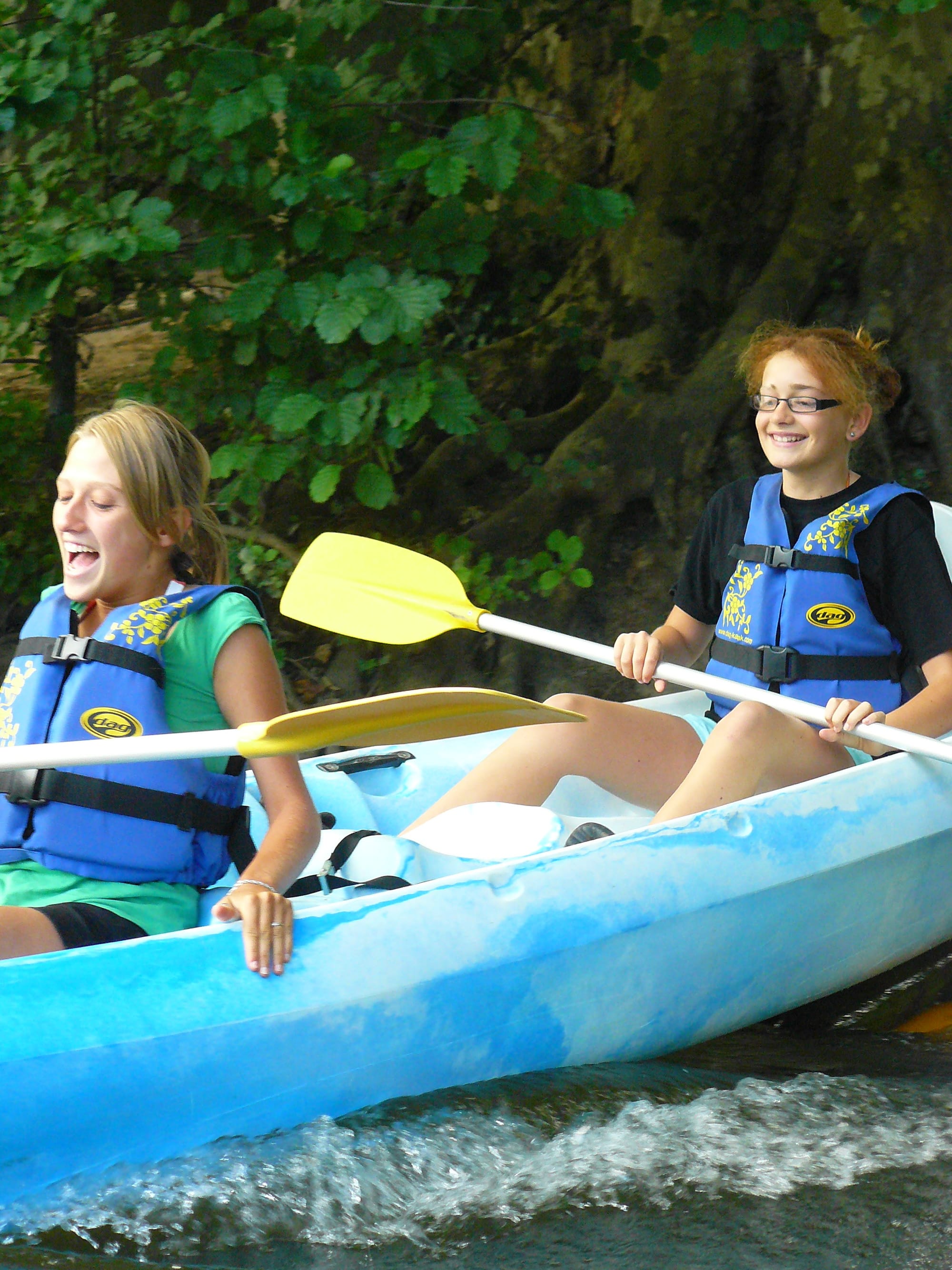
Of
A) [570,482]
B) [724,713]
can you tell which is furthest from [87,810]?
[570,482]

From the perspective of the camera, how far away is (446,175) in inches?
115

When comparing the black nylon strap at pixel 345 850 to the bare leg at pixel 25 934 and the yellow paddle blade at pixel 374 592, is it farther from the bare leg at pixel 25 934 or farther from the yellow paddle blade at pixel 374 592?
the yellow paddle blade at pixel 374 592

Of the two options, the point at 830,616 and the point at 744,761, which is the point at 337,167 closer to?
the point at 830,616

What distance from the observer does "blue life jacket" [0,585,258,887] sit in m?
1.71

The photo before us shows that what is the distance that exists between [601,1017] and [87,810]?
31.7 inches

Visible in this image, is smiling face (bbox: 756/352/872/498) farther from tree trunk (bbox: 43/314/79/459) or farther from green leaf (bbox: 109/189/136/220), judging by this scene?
tree trunk (bbox: 43/314/79/459)

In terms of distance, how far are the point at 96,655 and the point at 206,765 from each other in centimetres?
21

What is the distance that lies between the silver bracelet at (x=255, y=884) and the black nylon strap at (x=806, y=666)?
3.75 ft

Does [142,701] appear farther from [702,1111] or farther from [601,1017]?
[702,1111]

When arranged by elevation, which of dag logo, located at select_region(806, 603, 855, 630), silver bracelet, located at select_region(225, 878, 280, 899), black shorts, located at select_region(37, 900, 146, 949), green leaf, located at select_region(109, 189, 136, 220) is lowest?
black shorts, located at select_region(37, 900, 146, 949)

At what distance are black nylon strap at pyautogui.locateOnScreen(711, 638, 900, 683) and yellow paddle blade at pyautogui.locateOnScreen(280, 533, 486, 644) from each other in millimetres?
533

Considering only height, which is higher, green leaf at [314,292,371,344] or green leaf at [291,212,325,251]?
green leaf at [291,212,325,251]

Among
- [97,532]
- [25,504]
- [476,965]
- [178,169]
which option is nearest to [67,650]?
[97,532]

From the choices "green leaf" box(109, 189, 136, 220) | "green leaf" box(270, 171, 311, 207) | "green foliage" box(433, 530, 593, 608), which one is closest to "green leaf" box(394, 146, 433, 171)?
"green leaf" box(270, 171, 311, 207)
